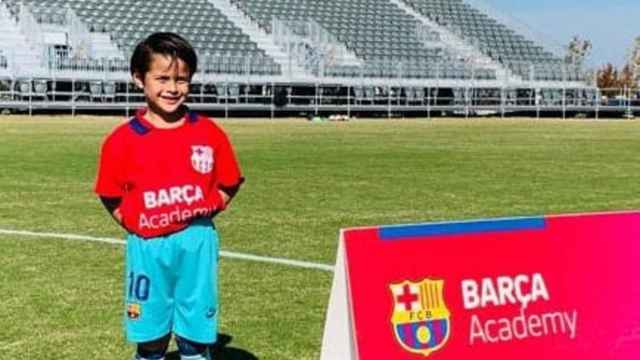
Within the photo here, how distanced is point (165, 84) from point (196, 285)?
79 cm

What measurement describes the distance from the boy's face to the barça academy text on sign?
83 centimetres

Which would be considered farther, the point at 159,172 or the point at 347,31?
the point at 347,31

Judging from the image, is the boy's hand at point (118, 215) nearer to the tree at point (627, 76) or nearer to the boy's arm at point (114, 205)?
the boy's arm at point (114, 205)

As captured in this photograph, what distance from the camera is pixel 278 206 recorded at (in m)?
13.2

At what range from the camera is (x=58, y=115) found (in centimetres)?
4147

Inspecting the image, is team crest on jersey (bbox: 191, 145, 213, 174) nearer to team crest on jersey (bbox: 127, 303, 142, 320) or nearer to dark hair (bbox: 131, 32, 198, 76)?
dark hair (bbox: 131, 32, 198, 76)

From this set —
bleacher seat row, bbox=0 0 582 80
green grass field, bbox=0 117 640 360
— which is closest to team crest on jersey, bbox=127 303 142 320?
green grass field, bbox=0 117 640 360

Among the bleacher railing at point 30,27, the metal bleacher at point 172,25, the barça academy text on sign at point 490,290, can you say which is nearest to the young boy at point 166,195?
the barça academy text on sign at point 490,290

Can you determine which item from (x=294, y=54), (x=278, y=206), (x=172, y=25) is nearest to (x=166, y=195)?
(x=278, y=206)

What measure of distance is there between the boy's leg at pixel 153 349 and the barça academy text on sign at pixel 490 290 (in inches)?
26.9

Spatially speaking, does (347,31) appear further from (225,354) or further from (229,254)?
(225,354)

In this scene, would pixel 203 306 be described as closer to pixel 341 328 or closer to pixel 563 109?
pixel 341 328

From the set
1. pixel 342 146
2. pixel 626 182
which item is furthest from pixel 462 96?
pixel 626 182

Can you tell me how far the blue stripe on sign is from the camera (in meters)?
4.37
